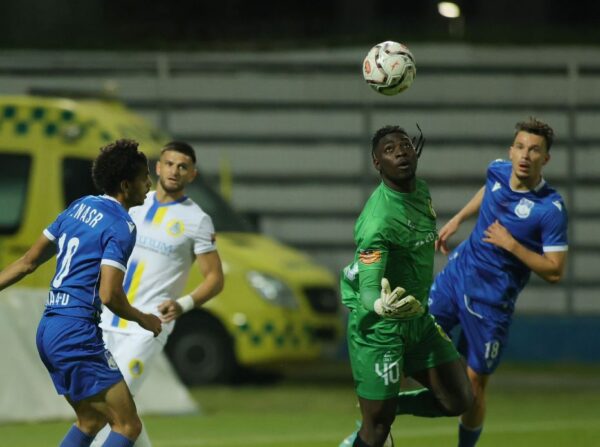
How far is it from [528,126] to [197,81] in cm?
996

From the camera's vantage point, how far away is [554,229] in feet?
33.9

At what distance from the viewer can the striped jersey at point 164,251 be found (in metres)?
10.0

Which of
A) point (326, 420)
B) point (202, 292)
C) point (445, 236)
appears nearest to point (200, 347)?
point (326, 420)

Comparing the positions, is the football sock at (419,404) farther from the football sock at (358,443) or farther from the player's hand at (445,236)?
the player's hand at (445,236)

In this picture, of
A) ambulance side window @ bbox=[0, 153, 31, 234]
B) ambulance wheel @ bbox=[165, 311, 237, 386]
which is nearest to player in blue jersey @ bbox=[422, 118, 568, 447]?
ambulance wheel @ bbox=[165, 311, 237, 386]

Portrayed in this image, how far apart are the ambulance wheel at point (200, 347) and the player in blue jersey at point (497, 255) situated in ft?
17.1

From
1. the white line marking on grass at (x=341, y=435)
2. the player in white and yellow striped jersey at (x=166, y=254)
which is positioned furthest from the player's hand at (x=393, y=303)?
the white line marking on grass at (x=341, y=435)

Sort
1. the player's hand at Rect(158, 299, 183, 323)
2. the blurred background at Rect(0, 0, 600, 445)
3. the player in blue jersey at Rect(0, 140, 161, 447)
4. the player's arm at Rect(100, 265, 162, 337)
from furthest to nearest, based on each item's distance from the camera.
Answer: the blurred background at Rect(0, 0, 600, 445) → the player's hand at Rect(158, 299, 183, 323) → the player in blue jersey at Rect(0, 140, 161, 447) → the player's arm at Rect(100, 265, 162, 337)

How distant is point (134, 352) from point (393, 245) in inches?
76.3

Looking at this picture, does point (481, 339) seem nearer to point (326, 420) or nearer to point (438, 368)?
point (438, 368)

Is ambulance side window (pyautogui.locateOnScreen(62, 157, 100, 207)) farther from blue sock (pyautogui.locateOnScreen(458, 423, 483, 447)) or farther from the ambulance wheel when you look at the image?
blue sock (pyautogui.locateOnScreen(458, 423, 483, 447))

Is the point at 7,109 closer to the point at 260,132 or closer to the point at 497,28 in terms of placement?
the point at 260,132

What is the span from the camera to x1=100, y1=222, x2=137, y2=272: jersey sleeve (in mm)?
A: 8188

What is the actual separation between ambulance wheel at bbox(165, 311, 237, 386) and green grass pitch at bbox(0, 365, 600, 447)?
0.84 ft
